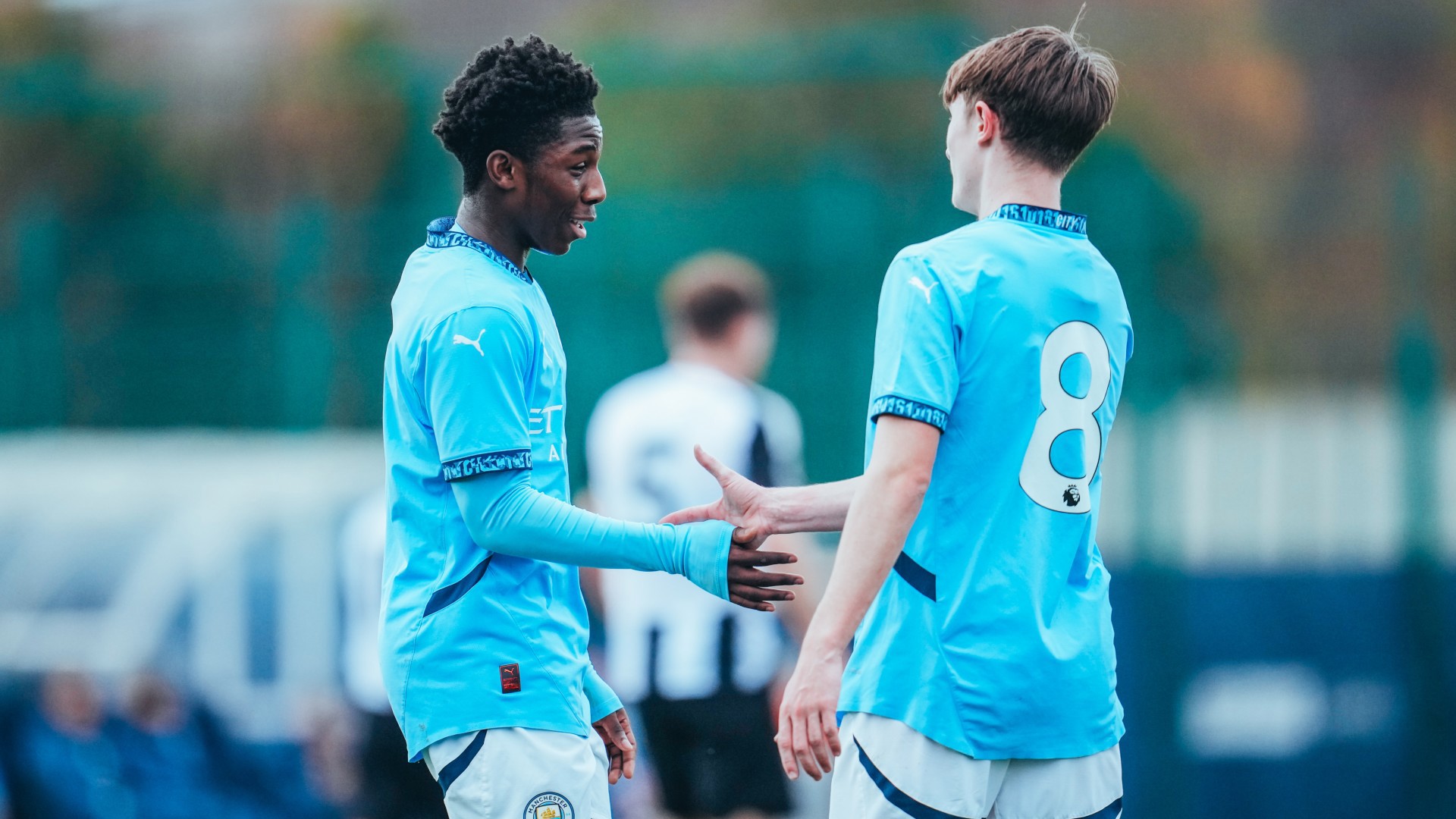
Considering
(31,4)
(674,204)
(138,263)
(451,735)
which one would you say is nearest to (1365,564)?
(674,204)

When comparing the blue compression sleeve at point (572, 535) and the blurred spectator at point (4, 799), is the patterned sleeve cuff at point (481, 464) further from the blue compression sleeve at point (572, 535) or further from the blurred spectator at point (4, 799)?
the blurred spectator at point (4, 799)

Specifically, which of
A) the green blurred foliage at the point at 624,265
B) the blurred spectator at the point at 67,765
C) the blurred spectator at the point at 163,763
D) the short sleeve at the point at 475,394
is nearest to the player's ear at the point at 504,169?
the short sleeve at the point at 475,394

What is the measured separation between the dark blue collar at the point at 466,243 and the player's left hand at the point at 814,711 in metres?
0.90

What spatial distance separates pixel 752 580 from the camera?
2.62 meters

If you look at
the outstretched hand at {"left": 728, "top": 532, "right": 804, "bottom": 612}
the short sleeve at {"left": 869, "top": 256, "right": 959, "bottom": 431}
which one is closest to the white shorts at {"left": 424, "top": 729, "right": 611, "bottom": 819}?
the outstretched hand at {"left": 728, "top": 532, "right": 804, "bottom": 612}

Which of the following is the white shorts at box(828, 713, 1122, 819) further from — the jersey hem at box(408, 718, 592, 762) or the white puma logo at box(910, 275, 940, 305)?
the white puma logo at box(910, 275, 940, 305)

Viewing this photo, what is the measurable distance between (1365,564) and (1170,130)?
46.4 ft

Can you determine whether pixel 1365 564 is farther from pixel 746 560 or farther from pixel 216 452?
pixel 216 452

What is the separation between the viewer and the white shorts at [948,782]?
103 inches

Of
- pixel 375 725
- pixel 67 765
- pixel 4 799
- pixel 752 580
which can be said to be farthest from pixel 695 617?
pixel 4 799

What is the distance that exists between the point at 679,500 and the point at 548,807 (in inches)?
109

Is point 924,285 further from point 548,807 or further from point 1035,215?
point 548,807

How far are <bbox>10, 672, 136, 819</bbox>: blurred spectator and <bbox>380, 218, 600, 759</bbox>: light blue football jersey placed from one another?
569cm

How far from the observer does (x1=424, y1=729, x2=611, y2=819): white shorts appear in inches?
101
